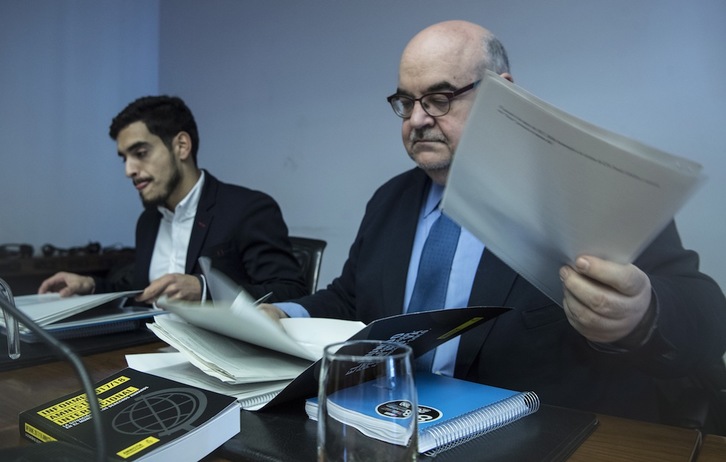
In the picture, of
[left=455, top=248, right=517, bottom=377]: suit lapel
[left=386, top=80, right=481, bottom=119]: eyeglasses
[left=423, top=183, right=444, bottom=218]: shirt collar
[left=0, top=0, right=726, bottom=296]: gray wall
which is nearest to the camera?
[left=455, top=248, right=517, bottom=377]: suit lapel

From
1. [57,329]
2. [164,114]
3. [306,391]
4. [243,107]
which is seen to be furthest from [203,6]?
[306,391]

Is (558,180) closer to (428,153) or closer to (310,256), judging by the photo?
(428,153)

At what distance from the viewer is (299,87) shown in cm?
266

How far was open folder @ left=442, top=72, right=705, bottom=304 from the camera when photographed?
506mm

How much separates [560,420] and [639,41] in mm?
1469

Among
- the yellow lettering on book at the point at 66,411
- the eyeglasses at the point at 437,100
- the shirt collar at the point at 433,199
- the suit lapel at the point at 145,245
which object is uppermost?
the eyeglasses at the point at 437,100

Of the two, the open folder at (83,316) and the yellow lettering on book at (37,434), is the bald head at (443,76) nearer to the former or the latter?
the open folder at (83,316)

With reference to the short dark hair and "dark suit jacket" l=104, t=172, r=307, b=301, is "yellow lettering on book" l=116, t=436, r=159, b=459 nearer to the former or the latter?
"dark suit jacket" l=104, t=172, r=307, b=301

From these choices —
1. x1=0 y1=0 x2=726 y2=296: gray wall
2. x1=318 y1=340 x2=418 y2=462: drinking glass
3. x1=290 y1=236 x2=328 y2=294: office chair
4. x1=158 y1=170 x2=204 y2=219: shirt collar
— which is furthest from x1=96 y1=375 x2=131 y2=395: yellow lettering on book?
x1=0 y1=0 x2=726 y2=296: gray wall

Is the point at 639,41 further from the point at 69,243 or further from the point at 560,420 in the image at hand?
the point at 69,243

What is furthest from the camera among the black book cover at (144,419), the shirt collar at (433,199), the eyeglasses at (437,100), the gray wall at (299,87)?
the gray wall at (299,87)

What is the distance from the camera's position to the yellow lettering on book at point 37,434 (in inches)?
22.9

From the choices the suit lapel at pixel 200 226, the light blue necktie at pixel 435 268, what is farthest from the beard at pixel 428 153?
the suit lapel at pixel 200 226

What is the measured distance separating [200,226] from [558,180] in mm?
1442
